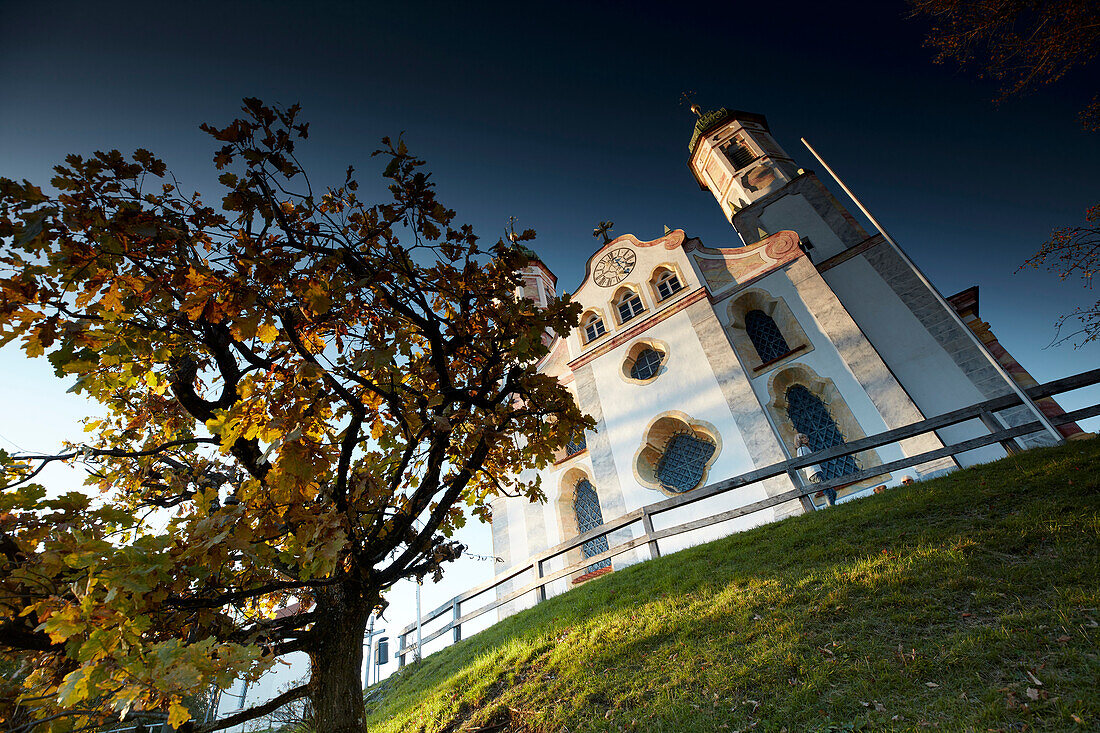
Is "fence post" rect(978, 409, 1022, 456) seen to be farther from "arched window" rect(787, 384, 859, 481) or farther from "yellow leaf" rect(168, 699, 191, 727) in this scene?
"yellow leaf" rect(168, 699, 191, 727)

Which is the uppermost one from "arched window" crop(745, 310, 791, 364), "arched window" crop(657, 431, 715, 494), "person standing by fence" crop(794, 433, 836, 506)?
"arched window" crop(745, 310, 791, 364)

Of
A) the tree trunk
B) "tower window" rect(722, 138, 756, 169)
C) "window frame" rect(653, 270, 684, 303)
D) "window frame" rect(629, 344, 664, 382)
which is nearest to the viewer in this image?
the tree trunk

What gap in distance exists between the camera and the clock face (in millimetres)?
19156

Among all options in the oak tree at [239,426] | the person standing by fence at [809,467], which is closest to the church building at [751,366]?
the person standing by fence at [809,467]

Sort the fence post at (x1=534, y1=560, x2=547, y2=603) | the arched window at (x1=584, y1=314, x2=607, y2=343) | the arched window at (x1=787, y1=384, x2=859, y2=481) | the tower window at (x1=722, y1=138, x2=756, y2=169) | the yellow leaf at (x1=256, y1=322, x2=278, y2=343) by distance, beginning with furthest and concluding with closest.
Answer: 1. the tower window at (x1=722, y1=138, x2=756, y2=169)
2. the arched window at (x1=584, y1=314, x2=607, y2=343)
3. the arched window at (x1=787, y1=384, x2=859, y2=481)
4. the fence post at (x1=534, y1=560, x2=547, y2=603)
5. the yellow leaf at (x1=256, y1=322, x2=278, y2=343)

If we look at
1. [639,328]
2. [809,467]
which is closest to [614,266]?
[639,328]

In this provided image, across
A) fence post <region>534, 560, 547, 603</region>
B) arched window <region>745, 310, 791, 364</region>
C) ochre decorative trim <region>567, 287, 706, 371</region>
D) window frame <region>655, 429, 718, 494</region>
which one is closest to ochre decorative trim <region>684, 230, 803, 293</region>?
ochre decorative trim <region>567, 287, 706, 371</region>

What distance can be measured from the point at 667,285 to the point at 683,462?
269 inches

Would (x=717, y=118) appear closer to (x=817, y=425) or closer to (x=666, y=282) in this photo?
(x=666, y=282)

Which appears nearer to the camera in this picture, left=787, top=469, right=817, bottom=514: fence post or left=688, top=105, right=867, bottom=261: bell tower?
left=787, top=469, right=817, bottom=514: fence post

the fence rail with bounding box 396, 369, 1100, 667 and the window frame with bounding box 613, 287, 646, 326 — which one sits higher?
the window frame with bounding box 613, 287, 646, 326

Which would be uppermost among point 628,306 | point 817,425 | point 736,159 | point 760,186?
point 736,159

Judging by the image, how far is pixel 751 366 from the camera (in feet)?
47.9

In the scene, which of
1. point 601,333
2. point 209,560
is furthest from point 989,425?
point 601,333
